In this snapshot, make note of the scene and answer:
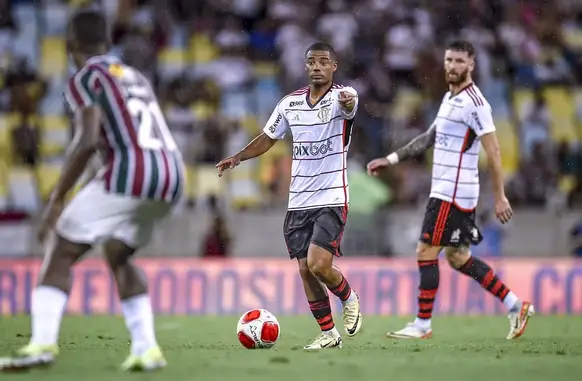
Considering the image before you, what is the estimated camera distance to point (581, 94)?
20.8 metres

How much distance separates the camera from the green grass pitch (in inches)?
277

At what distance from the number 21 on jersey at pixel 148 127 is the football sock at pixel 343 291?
255cm

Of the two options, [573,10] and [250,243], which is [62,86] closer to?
[250,243]

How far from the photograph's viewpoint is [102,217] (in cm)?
709

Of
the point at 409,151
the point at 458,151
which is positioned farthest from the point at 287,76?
the point at 458,151

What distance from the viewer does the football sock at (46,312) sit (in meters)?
7.07

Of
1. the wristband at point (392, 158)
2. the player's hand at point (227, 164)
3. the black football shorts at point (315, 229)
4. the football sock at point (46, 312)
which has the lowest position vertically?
the football sock at point (46, 312)

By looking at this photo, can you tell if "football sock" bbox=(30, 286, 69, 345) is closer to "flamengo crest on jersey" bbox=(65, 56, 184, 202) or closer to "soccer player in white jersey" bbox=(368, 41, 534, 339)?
"flamengo crest on jersey" bbox=(65, 56, 184, 202)

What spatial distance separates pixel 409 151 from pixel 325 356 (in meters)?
3.08

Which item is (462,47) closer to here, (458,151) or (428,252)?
(458,151)

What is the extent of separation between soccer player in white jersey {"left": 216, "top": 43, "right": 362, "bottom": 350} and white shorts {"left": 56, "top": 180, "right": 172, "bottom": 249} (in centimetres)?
223

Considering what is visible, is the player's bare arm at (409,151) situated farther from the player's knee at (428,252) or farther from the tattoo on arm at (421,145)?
the player's knee at (428,252)

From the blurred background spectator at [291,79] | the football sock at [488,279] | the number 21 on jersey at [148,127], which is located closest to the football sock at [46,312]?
the number 21 on jersey at [148,127]

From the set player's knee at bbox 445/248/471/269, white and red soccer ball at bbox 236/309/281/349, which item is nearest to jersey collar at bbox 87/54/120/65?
white and red soccer ball at bbox 236/309/281/349
